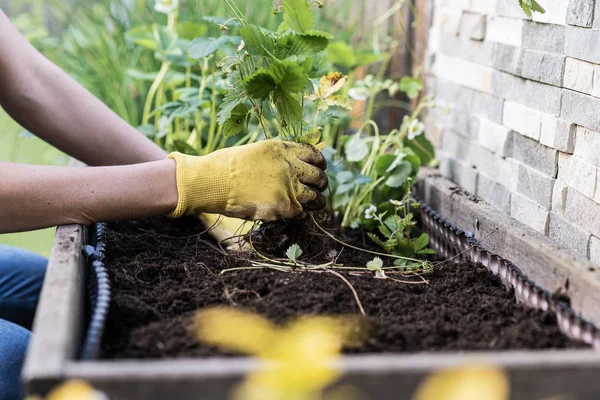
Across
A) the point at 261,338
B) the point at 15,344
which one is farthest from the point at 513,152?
the point at 15,344

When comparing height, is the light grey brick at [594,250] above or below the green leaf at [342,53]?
below

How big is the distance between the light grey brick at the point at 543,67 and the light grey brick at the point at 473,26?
286mm

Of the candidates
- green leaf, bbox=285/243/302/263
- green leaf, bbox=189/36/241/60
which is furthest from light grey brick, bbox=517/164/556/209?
green leaf, bbox=189/36/241/60

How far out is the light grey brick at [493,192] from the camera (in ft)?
5.68

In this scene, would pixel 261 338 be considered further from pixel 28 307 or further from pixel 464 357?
pixel 28 307

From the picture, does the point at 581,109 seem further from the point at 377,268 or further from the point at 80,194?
the point at 80,194

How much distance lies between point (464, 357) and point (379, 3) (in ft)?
7.35

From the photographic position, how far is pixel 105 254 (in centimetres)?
140

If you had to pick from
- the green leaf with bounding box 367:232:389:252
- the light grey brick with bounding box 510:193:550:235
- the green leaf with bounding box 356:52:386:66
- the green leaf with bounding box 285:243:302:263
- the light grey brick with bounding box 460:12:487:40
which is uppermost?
the light grey brick with bounding box 460:12:487:40

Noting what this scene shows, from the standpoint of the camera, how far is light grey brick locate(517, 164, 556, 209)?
4.95 ft

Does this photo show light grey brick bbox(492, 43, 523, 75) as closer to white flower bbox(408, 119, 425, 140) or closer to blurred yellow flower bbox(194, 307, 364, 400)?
white flower bbox(408, 119, 425, 140)

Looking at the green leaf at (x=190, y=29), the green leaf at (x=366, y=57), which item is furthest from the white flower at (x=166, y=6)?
the green leaf at (x=366, y=57)

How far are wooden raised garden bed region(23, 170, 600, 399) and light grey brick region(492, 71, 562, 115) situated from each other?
0.26m

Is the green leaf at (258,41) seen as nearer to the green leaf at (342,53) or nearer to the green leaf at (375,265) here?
the green leaf at (375,265)
